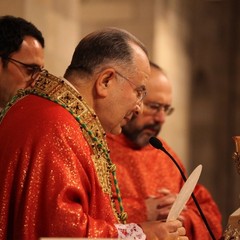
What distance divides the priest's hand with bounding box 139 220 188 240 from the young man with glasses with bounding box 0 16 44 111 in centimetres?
106

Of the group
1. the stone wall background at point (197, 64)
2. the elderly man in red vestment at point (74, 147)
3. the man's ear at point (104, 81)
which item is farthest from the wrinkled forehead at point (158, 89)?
the stone wall background at point (197, 64)

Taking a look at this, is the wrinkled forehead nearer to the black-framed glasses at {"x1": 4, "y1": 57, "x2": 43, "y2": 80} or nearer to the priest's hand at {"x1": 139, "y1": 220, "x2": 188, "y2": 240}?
the black-framed glasses at {"x1": 4, "y1": 57, "x2": 43, "y2": 80}

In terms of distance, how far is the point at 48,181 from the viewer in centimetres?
250

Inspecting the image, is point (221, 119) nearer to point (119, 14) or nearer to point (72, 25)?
point (119, 14)

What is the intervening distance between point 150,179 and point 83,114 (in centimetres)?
156

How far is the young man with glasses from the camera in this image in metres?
3.42

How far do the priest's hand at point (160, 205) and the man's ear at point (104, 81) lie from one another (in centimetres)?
107

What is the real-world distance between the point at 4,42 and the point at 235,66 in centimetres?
571

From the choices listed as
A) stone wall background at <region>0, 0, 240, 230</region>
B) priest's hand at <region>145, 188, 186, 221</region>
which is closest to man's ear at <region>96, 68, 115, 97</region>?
priest's hand at <region>145, 188, 186, 221</region>

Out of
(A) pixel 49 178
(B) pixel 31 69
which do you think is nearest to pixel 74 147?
(A) pixel 49 178

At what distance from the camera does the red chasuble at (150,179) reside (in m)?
3.98

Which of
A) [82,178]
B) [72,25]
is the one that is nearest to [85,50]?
[82,178]

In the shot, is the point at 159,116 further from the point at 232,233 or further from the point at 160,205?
the point at 232,233

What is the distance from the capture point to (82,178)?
258cm
